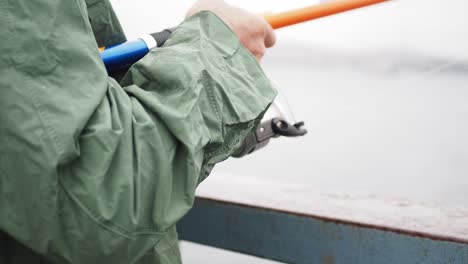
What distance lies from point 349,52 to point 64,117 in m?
1.61

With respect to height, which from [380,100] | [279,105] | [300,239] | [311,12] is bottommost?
[380,100]

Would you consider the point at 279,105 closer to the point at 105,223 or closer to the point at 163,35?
the point at 163,35

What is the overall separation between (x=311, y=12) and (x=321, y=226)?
420 millimetres

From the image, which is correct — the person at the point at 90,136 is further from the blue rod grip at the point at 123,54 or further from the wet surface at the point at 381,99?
the wet surface at the point at 381,99

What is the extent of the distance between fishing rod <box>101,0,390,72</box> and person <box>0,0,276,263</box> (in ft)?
0.62

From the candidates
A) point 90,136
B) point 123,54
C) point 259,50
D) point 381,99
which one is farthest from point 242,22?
point 381,99

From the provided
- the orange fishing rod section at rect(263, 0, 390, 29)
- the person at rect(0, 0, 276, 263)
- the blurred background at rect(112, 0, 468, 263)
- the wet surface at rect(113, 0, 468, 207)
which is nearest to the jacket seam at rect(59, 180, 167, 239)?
the person at rect(0, 0, 276, 263)

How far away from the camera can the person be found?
411mm

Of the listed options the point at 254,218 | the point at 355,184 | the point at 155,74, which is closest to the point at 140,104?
the point at 155,74

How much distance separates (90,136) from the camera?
0.43 metres

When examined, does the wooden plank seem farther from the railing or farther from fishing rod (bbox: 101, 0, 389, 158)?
fishing rod (bbox: 101, 0, 389, 158)

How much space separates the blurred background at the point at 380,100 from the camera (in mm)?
1728

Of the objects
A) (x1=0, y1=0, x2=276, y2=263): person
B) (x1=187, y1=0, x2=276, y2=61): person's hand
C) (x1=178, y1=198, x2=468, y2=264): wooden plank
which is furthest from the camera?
(x1=178, y1=198, x2=468, y2=264): wooden plank

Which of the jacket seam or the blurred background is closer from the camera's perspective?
the jacket seam
